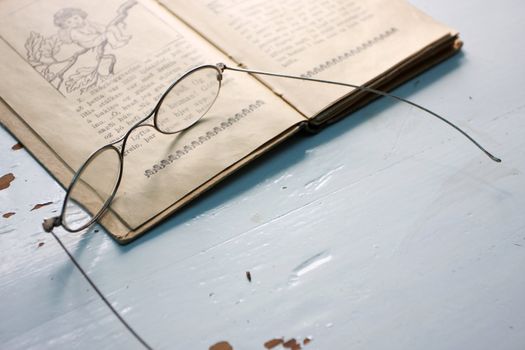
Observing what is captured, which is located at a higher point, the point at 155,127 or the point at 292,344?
the point at 155,127

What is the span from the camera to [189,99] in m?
0.73

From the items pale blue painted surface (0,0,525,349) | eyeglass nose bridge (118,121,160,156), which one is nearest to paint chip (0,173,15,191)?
pale blue painted surface (0,0,525,349)

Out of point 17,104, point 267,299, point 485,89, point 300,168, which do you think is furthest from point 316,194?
point 17,104

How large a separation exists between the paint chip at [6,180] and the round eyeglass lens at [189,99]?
186 mm

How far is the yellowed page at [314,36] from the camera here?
0.75m

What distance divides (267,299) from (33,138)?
36 cm

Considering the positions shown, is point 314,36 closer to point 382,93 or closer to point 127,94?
point 382,93

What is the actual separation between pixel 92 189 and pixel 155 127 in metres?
0.11

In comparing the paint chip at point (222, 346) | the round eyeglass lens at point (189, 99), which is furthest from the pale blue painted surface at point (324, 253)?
the round eyeglass lens at point (189, 99)

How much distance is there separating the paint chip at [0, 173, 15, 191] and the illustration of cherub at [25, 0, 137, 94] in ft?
0.44

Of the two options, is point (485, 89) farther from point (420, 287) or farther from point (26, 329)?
point (26, 329)

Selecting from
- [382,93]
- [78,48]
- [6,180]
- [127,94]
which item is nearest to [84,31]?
[78,48]

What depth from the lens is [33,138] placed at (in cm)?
71

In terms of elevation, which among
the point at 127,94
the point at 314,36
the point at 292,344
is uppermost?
the point at 127,94
